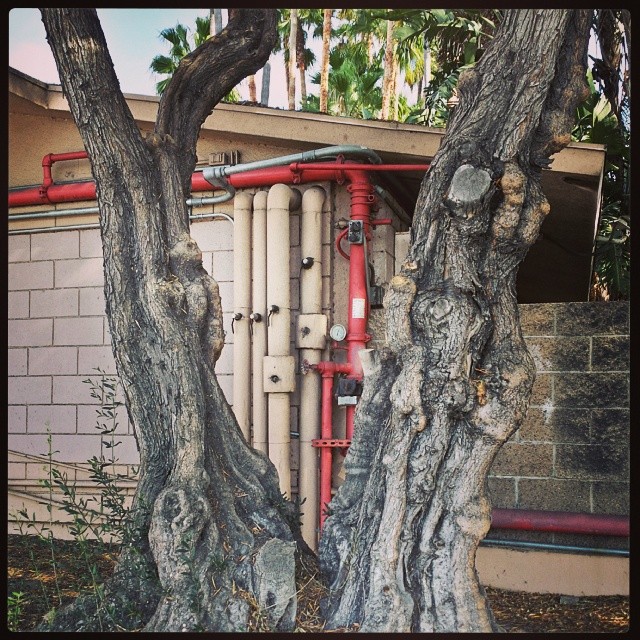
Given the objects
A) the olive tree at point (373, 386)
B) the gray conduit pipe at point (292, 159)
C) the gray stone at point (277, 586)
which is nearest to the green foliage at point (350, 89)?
the gray conduit pipe at point (292, 159)

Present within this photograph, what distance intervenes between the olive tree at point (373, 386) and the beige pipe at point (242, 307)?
1.70 m

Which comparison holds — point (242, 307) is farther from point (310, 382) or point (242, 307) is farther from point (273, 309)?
point (310, 382)

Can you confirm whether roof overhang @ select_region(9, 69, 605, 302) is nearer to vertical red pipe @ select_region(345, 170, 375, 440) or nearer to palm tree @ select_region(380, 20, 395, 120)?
vertical red pipe @ select_region(345, 170, 375, 440)

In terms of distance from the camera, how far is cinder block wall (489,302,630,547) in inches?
192

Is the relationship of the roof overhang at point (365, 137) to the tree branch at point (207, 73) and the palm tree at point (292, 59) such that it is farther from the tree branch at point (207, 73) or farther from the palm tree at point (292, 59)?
the palm tree at point (292, 59)

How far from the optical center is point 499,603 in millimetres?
4672

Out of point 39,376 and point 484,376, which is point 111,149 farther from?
point 39,376

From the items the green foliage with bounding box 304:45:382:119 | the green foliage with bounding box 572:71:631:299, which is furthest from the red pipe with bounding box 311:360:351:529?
the green foliage with bounding box 304:45:382:119

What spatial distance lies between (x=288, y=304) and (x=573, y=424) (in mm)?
2037

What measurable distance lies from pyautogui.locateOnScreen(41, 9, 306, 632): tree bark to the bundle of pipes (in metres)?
1.52

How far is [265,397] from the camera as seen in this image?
18.5ft

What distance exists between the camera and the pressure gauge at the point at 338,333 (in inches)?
216

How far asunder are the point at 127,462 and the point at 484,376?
3.56 metres

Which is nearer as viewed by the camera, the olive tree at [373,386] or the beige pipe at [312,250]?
the olive tree at [373,386]
